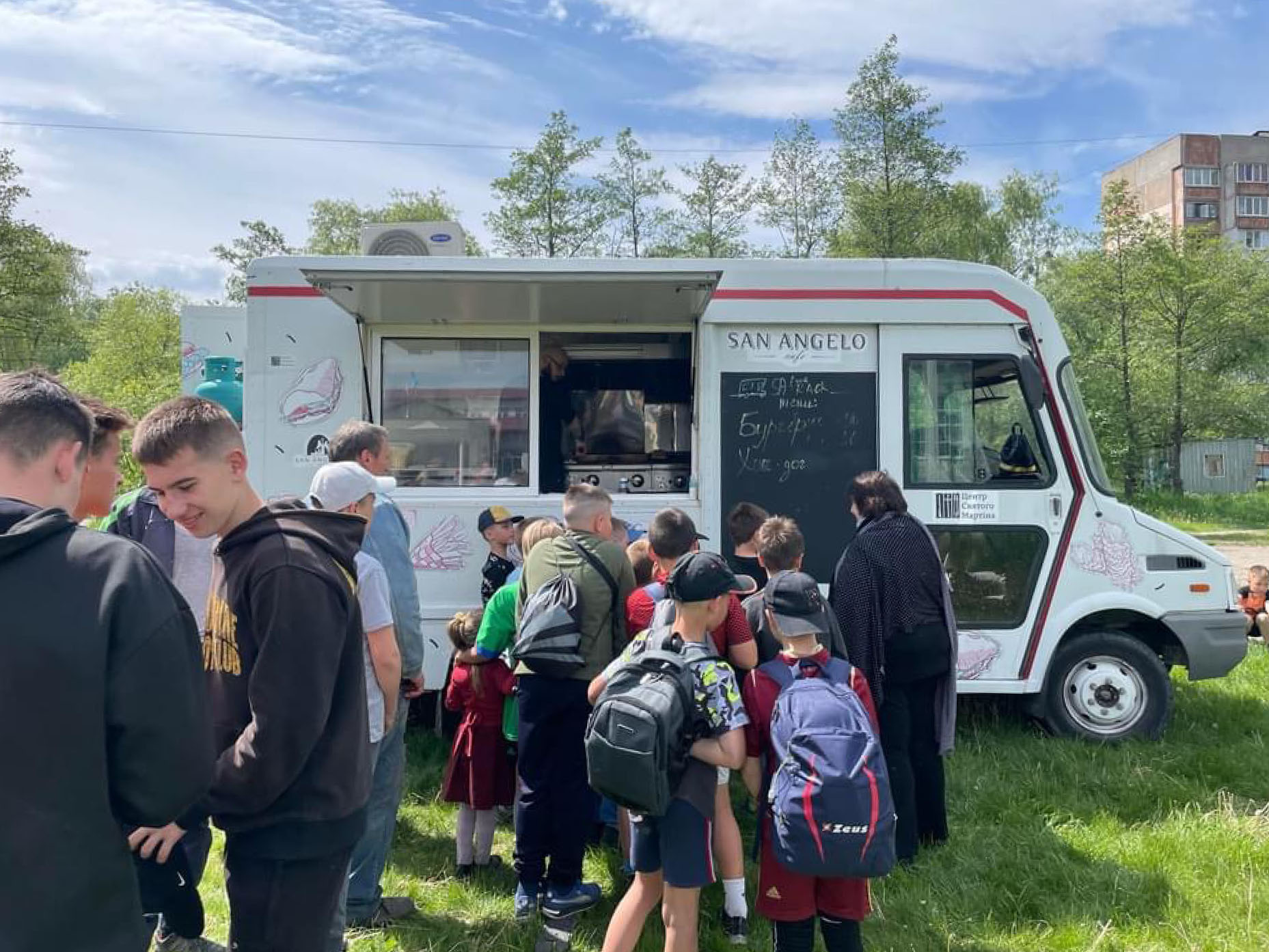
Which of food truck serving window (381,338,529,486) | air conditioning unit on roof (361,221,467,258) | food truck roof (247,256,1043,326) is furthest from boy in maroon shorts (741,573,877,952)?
air conditioning unit on roof (361,221,467,258)

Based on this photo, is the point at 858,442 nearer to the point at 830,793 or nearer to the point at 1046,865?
the point at 1046,865

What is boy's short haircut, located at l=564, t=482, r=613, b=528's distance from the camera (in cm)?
374

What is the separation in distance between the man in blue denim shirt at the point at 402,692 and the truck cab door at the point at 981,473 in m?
3.03

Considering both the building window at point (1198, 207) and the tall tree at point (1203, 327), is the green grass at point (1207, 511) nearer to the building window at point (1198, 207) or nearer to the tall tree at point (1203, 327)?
the tall tree at point (1203, 327)

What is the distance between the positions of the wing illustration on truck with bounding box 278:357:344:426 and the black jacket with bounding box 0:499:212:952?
3.76m

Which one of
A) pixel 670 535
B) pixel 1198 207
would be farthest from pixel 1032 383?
pixel 1198 207

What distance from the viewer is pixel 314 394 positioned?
530cm

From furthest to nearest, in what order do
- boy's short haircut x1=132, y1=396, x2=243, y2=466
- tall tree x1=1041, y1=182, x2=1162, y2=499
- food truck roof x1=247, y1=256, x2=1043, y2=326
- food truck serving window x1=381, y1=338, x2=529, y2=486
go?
tall tree x1=1041, y1=182, x2=1162, y2=499 < food truck serving window x1=381, y1=338, x2=529, y2=486 < food truck roof x1=247, y1=256, x2=1043, y2=326 < boy's short haircut x1=132, y1=396, x2=243, y2=466

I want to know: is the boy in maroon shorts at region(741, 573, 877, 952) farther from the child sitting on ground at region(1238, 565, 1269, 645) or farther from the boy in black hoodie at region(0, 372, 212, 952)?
the child sitting on ground at region(1238, 565, 1269, 645)

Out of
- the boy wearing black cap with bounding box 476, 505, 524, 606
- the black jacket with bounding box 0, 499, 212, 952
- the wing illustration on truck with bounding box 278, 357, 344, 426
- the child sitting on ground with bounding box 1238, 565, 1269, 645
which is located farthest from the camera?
the child sitting on ground with bounding box 1238, 565, 1269, 645

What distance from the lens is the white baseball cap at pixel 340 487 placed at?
3094mm

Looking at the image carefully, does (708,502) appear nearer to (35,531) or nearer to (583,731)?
(583,731)

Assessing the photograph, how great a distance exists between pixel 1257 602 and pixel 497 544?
7306 millimetres

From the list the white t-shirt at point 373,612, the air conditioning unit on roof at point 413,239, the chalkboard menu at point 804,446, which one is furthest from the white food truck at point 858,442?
the white t-shirt at point 373,612
